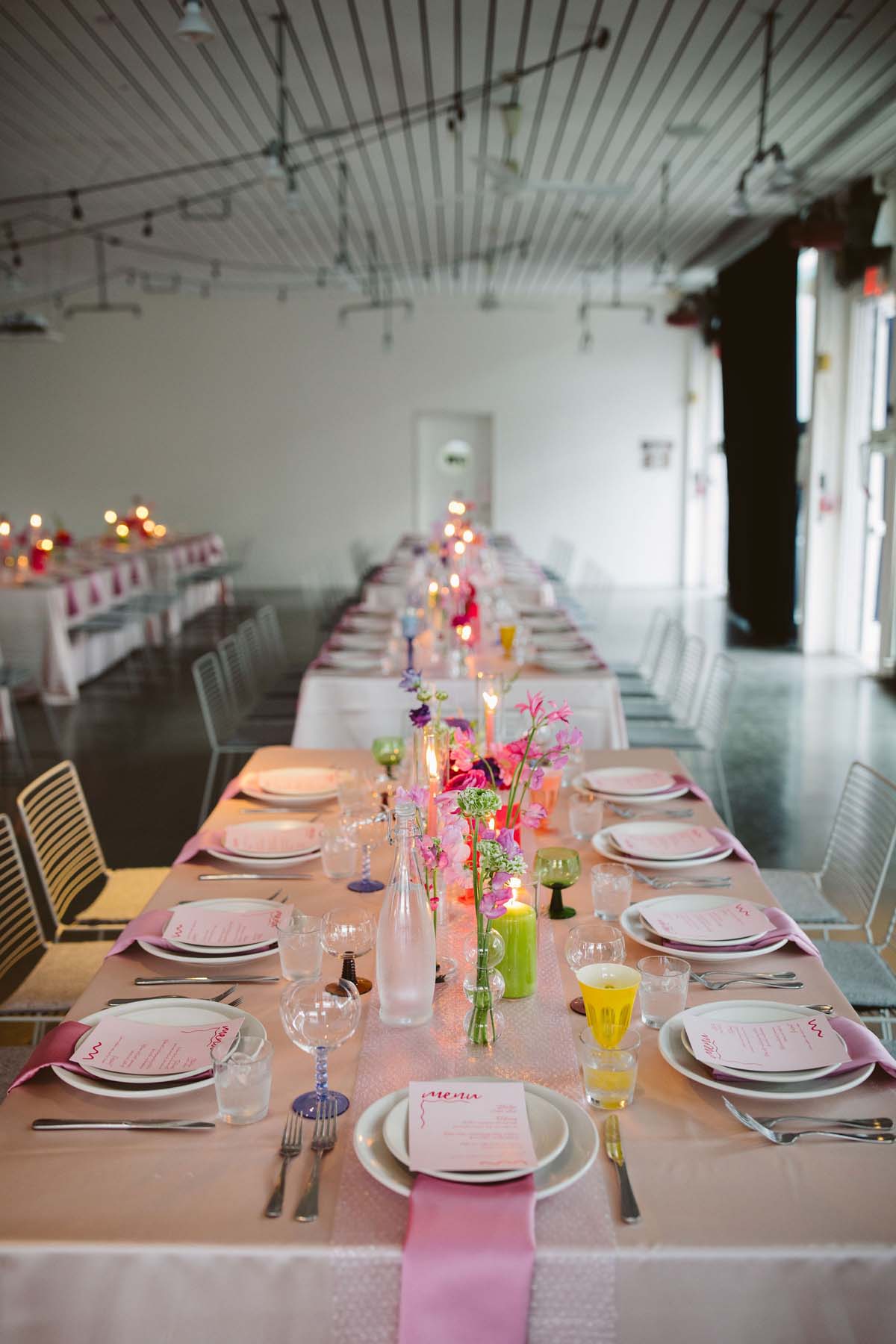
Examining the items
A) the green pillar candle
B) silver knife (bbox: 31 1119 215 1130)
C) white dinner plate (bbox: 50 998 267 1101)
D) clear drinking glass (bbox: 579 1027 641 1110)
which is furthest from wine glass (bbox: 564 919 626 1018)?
silver knife (bbox: 31 1119 215 1130)

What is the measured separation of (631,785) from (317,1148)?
1.64 m

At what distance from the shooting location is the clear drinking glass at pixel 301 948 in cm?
174

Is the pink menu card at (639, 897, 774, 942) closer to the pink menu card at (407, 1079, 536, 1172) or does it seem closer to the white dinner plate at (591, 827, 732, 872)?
the white dinner plate at (591, 827, 732, 872)

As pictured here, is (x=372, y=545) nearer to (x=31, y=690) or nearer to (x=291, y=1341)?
(x=31, y=690)

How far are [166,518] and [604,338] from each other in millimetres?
5795

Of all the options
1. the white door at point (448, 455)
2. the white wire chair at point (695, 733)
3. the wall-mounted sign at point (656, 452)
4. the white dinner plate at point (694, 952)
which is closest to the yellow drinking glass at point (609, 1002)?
the white dinner plate at point (694, 952)

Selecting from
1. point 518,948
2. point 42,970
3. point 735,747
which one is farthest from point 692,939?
point 735,747

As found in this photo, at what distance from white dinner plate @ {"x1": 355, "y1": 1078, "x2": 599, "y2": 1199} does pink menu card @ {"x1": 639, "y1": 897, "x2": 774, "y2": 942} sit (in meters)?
0.56

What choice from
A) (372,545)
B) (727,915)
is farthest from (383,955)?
(372,545)

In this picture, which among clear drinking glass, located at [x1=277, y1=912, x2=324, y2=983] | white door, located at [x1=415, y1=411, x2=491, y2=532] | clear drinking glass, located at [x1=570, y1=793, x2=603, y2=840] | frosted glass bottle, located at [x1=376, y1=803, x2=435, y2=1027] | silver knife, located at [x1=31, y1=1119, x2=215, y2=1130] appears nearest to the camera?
silver knife, located at [x1=31, y1=1119, x2=215, y2=1130]

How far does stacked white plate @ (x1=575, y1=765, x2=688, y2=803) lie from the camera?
2768mm

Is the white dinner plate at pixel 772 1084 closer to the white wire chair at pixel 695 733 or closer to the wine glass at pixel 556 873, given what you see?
the wine glass at pixel 556 873

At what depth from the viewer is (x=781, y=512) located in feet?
32.2

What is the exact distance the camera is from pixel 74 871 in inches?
116
